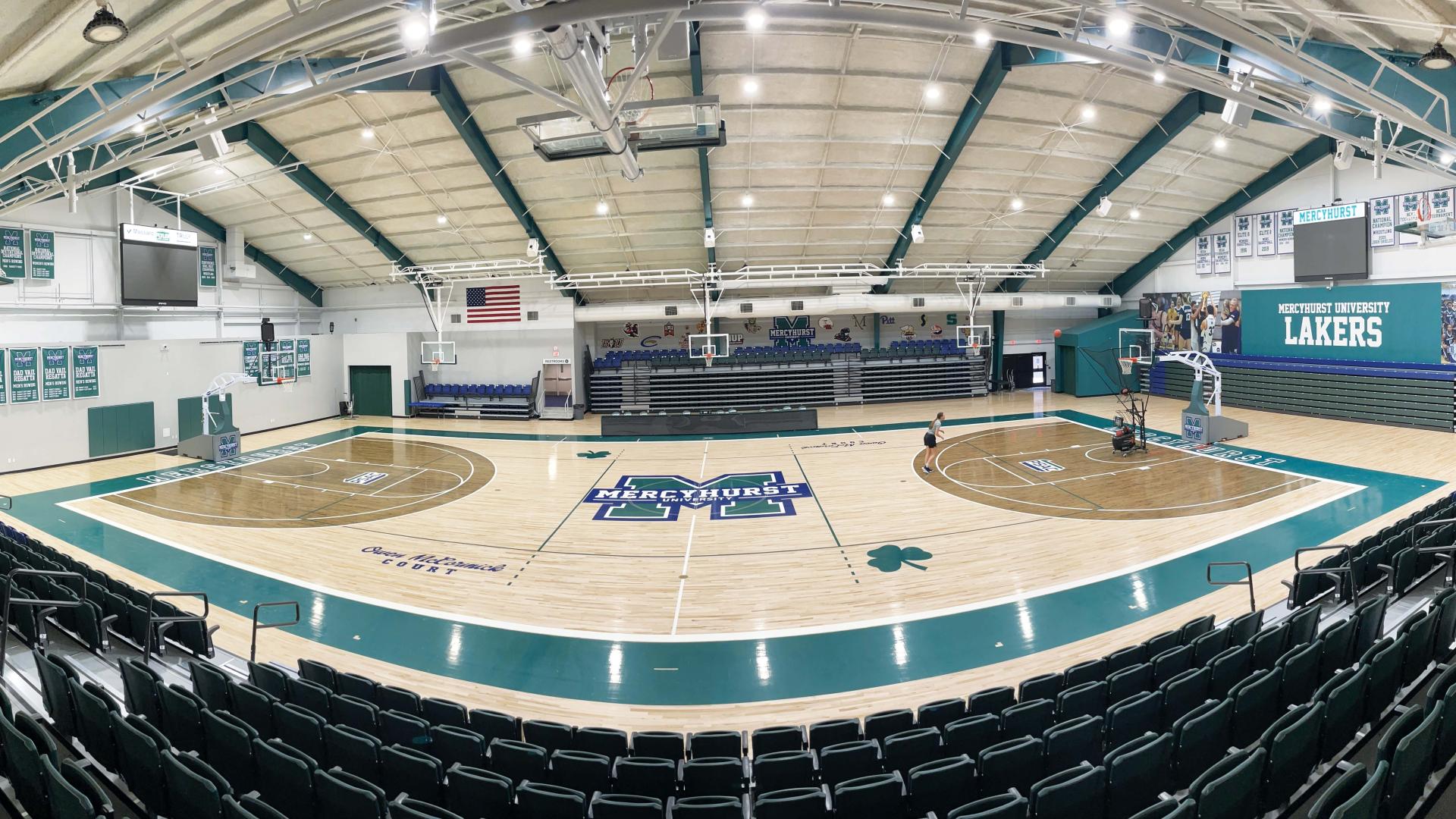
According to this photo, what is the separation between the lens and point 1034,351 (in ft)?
105

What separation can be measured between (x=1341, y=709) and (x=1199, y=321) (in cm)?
2813

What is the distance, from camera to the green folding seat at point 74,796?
2.99 m

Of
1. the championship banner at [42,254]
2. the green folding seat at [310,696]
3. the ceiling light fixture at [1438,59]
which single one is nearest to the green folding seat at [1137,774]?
the green folding seat at [310,696]

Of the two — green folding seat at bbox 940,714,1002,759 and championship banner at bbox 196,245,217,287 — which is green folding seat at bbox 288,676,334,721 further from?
championship banner at bbox 196,245,217,287

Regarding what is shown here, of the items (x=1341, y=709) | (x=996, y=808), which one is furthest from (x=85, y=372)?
(x=1341, y=709)

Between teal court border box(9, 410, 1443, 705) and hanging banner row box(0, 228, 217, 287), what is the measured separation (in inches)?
544

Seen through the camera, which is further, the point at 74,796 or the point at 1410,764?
the point at 1410,764

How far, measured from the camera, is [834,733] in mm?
4957

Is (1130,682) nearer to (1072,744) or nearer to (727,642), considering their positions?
(1072,744)

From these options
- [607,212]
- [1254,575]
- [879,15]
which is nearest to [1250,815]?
[1254,575]

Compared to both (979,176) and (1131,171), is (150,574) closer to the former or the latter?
(979,176)

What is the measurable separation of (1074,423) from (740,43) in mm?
16821

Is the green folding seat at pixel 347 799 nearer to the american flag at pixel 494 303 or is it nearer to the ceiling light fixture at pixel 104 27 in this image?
the ceiling light fixture at pixel 104 27

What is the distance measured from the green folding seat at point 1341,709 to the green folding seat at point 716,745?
143 inches
